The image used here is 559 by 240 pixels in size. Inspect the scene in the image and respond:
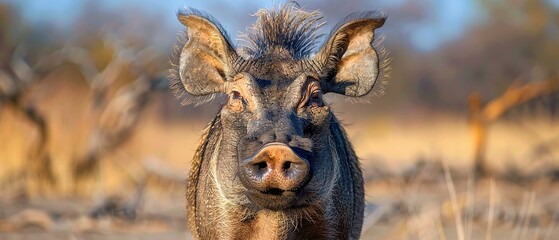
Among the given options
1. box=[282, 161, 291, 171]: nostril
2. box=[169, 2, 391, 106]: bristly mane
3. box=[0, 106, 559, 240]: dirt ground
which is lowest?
box=[282, 161, 291, 171]: nostril

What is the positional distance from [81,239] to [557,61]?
2530 centimetres

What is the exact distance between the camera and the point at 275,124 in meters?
5.74

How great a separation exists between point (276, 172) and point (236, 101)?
899mm

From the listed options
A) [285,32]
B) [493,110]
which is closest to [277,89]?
[285,32]

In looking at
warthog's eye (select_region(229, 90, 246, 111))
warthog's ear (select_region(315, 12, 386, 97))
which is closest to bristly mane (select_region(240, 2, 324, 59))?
warthog's ear (select_region(315, 12, 386, 97))

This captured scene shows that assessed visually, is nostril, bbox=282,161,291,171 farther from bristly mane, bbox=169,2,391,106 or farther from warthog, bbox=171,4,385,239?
bristly mane, bbox=169,2,391,106

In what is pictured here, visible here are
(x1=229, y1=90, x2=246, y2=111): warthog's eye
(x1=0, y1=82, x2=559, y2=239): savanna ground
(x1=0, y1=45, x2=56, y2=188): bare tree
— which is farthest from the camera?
(x1=0, y1=45, x2=56, y2=188): bare tree

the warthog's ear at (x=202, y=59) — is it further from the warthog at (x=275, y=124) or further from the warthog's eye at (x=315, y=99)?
the warthog's eye at (x=315, y=99)

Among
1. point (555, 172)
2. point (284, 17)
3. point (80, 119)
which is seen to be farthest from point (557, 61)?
point (284, 17)

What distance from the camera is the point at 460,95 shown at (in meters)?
33.6

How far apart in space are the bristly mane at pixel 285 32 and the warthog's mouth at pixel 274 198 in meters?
1.20

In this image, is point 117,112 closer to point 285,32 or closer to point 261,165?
point 285,32

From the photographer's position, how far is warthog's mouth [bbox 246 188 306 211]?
18.5 ft

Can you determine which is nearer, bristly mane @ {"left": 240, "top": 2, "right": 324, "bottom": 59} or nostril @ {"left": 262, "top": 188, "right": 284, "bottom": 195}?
nostril @ {"left": 262, "top": 188, "right": 284, "bottom": 195}
